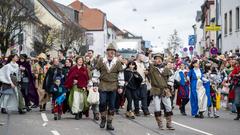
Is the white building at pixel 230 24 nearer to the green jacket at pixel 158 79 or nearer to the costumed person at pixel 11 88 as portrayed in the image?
the costumed person at pixel 11 88

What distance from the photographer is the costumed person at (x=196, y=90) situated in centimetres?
1858

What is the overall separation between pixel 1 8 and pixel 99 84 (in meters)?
34.6

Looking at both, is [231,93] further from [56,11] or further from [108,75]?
[56,11]

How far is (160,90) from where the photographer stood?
47.7 ft

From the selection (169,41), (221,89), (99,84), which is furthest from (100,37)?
(99,84)

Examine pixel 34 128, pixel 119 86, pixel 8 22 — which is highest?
pixel 8 22

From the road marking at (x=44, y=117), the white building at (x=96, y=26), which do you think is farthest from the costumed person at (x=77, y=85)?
the white building at (x=96, y=26)

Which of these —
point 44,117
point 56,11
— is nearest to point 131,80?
point 44,117

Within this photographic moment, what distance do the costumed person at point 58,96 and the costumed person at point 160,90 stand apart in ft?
10.8

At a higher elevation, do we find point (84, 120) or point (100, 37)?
point (100, 37)

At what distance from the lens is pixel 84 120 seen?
16922mm

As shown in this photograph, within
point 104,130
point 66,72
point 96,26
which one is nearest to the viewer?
point 104,130

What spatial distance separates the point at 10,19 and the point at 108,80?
35035 millimetres

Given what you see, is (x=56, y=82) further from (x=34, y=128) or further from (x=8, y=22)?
(x=8, y=22)
